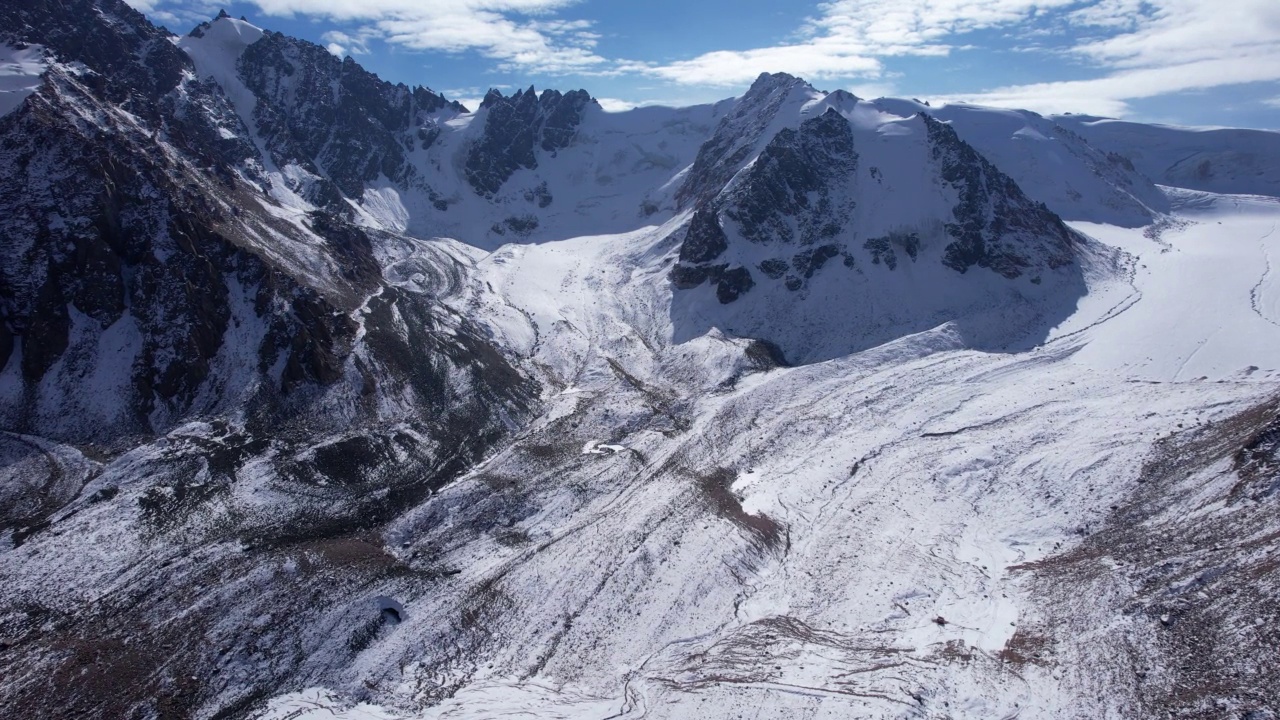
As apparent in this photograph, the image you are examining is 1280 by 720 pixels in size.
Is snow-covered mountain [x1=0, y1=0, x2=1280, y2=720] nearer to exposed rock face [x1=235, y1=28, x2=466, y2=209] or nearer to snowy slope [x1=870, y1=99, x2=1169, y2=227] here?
snowy slope [x1=870, y1=99, x2=1169, y2=227]

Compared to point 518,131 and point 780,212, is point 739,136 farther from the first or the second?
point 518,131

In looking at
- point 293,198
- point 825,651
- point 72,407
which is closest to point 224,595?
point 72,407

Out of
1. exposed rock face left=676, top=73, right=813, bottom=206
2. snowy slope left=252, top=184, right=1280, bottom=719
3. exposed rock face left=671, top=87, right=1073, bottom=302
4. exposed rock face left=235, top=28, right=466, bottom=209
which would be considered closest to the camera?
snowy slope left=252, top=184, right=1280, bottom=719

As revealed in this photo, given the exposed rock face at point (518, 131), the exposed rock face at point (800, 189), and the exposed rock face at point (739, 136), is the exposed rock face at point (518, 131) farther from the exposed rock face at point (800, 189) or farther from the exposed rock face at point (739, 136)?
the exposed rock face at point (800, 189)

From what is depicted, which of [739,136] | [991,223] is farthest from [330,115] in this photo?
[991,223]

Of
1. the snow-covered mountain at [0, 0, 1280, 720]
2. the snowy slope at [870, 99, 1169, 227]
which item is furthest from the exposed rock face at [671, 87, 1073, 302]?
the snowy slope at [870, 99, 1169, 227]
